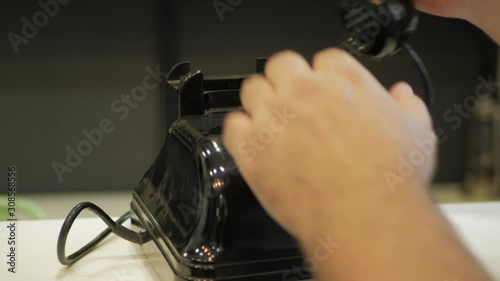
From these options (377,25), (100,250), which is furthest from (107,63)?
(377,25)

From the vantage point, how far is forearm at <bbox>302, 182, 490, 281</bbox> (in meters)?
0.32

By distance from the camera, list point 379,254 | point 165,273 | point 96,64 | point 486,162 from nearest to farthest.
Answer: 1. point 379,254
2. point 165,273
3. point 96,64
4. point 486,162

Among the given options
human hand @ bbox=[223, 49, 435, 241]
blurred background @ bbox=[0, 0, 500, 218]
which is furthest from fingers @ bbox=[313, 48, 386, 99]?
blurred background @ bbox=[0, 0, 500, 218]

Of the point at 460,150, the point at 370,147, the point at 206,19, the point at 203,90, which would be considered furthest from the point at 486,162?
the point at 370,147

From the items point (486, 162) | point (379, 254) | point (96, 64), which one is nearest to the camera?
point (379, 254)

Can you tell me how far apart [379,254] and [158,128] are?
5.11ft

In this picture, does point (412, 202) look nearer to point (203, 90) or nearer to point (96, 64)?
point (203, 90)

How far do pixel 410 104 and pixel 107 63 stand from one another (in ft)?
4.93

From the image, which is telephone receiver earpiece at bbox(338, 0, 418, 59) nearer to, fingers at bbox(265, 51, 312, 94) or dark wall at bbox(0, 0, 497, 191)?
fingers at bbox(265, 51, 312, 94)

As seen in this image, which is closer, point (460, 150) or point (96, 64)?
point (96, 64)

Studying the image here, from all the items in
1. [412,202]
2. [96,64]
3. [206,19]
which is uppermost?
[412,202]

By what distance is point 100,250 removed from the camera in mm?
692

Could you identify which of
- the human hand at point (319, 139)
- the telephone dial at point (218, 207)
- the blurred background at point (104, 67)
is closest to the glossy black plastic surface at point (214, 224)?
the telephone dial at point (218, 207)

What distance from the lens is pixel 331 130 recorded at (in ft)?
1.17
